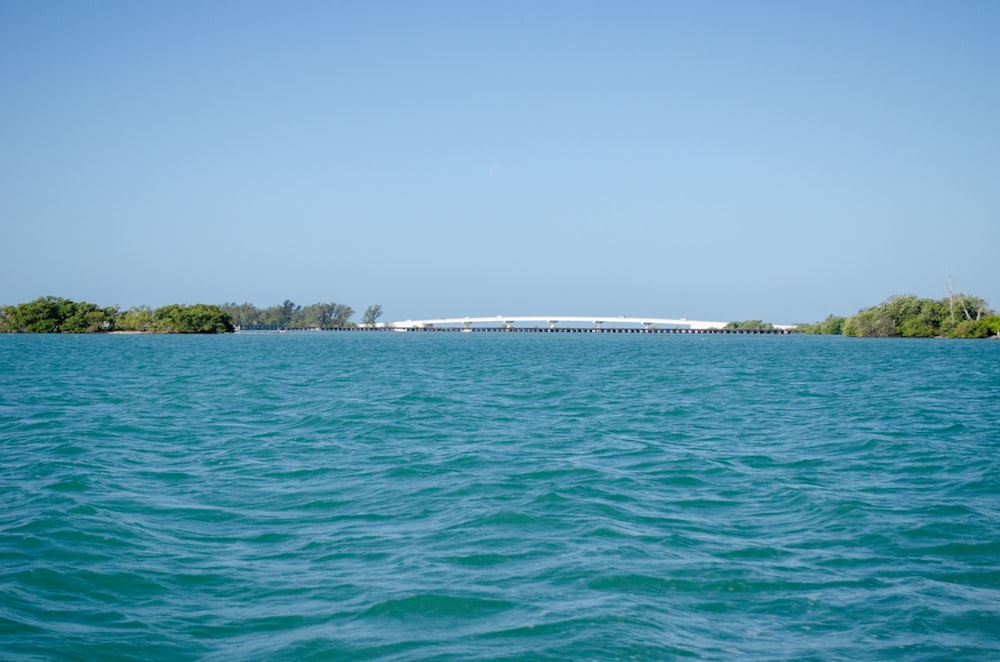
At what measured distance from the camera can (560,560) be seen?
1011cm

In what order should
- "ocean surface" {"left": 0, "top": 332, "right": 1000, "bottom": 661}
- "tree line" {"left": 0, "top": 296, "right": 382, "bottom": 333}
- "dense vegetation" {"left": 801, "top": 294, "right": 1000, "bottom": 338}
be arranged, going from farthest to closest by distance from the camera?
"tree line" {"left": 0, "top": 296, "right": 382, "bottom": 333}
"dense vegetation" {"left": 801, "top": 294, "right": 1000, "bottom": 338}
"ocean surface" {"left": 0, "top": 332, "right": 1000, "bottom": 661}

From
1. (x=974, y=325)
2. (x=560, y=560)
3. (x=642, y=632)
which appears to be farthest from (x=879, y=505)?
(x=974, y=325)

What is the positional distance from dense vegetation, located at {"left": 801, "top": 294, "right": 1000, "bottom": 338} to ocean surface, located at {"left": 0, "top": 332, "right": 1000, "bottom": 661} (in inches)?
4875

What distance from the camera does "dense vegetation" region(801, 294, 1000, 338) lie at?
133125 mm

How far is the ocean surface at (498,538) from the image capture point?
788 cm

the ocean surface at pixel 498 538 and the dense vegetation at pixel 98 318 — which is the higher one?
the dense vegetation at pixel 98 318

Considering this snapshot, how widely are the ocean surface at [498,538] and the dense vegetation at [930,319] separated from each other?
12382cm

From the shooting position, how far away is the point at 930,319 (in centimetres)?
14125

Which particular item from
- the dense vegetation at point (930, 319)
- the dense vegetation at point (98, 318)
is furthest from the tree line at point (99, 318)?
the dense vegetation at point (930, 319)

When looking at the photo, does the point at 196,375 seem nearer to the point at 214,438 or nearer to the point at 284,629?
the point at 214,438

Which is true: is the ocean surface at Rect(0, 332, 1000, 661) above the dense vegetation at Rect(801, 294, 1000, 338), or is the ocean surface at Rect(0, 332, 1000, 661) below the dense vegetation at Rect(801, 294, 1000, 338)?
below

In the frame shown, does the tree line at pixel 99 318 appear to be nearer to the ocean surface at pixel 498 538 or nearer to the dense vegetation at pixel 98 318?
the dense vegetation at pixel 98 318

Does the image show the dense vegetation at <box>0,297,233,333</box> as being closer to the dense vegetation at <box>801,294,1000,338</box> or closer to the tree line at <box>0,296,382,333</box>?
the tree line at <box>0,296,382,333</box>

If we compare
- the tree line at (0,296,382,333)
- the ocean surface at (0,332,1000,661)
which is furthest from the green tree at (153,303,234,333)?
the ocean surface at (0,332,1000,661)
